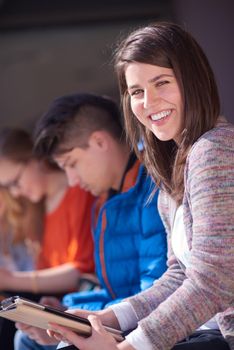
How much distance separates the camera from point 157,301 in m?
2.17

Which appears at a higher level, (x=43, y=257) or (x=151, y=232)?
(x=151, y=232)

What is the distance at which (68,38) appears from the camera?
16.8 ft

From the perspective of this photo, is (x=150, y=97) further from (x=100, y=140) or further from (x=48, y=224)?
(x=48, y=224)

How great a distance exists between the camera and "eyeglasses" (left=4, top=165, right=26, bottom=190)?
345 centimetres

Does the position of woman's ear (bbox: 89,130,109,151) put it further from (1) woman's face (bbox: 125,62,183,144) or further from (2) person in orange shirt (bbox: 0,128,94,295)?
(1) woman's face (bbox: 125,62,183,144)

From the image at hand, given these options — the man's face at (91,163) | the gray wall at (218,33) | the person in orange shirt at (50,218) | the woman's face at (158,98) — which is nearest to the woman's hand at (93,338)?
the woman's face at (158,98)

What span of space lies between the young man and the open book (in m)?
0.64

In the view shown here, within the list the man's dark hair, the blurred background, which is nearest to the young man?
the man's dark hair

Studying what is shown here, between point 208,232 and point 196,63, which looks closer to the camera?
point 208,232

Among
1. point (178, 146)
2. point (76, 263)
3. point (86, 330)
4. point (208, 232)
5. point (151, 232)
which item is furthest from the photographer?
point (76, 263)

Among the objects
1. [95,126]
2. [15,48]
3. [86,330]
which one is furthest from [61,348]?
[15,48]

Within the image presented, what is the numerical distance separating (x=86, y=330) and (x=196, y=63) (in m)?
0.73

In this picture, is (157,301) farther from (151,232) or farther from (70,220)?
(70,220)

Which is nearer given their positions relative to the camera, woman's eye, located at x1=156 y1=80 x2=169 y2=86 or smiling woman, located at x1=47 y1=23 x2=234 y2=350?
smiling woman, located at x1=47 y1=23 x2=234 y2=350
